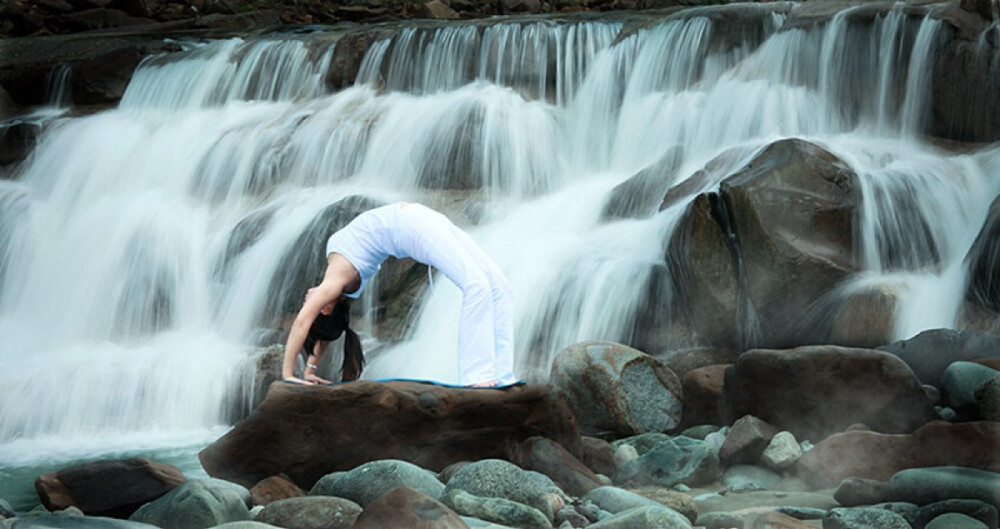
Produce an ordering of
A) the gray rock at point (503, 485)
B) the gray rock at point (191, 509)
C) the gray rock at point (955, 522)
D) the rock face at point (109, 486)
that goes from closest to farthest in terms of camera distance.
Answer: the gray rock at point (955, 522)
the gray rock at point (191, 509)
the rock face at point (109, 486)
the gray rock at point (503, 485)

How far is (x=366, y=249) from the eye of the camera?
2.99 m

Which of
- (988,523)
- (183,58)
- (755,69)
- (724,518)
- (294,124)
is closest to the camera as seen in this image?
(988,523)

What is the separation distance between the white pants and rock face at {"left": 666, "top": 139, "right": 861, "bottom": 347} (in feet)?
5.75

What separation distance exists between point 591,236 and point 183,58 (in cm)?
428

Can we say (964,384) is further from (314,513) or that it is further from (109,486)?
(109,486)

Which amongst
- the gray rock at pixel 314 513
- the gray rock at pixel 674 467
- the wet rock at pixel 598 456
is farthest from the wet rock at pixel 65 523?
the wet rock at pixel 598 456

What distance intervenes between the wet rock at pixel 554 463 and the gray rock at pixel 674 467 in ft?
0.42

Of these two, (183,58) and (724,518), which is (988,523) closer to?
(724,518)

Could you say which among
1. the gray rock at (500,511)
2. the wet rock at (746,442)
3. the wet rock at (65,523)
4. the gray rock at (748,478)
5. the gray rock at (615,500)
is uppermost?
the wet rock at (65,523)

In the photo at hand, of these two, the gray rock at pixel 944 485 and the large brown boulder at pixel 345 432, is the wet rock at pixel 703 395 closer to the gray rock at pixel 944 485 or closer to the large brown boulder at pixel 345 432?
the large brown boulder at pixel 345 432

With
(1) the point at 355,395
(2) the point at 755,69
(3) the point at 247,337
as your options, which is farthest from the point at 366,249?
(2) the point at 755,69

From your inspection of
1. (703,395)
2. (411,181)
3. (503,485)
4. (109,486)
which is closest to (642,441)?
(703,395)

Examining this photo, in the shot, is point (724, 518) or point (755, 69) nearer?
point (724, 518)

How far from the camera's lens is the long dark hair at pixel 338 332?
10.2 ft
